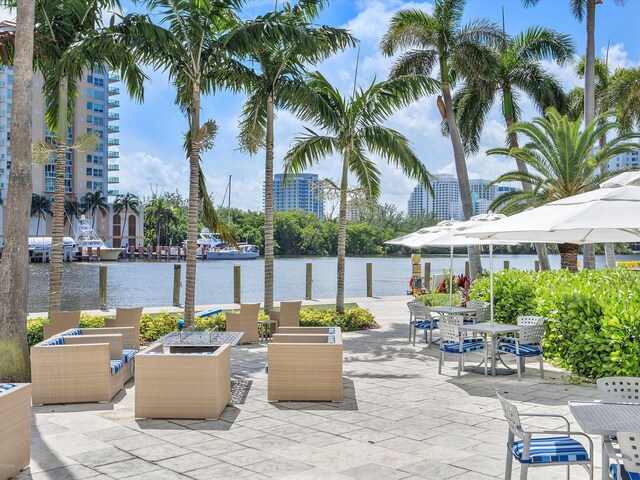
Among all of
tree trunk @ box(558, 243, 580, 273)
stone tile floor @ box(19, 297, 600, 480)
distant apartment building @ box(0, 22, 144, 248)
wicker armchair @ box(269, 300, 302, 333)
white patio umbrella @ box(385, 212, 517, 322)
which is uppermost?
distant apartment building @ box(0, 22, 144, 248)

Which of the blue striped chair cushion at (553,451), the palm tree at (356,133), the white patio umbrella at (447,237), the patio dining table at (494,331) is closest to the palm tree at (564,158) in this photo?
the palm tree at (356,133)

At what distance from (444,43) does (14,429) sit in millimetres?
20273

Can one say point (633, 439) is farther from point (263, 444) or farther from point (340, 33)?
point (340, 33)

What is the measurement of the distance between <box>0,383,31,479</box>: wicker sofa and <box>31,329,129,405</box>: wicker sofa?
230 cm

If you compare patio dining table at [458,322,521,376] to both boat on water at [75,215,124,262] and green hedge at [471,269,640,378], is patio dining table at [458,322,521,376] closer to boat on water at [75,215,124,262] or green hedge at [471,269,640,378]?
green hedge at [471,269,640,378]

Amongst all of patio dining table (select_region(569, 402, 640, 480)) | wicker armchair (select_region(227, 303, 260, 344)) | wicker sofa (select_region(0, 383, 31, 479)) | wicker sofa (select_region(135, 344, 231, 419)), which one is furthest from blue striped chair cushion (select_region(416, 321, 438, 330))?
wicker sofa (select_region(0, 383, 31, 479))

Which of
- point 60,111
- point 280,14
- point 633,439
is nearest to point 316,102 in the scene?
point 280,14

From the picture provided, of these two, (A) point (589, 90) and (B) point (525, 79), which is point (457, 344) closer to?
(A) point (589, 90)

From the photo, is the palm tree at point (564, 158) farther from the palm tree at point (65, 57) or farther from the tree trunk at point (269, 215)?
the palm tree at point (65, 57)

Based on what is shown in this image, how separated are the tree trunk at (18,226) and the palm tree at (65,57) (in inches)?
107

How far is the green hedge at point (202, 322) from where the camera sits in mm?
12613

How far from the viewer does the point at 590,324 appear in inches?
360

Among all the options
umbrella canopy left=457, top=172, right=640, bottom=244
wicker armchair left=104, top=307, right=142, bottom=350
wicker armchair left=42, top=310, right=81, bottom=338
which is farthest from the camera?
wicker armchair left=104, top=307, right=142, bottom=350

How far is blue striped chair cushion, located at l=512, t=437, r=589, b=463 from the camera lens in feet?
14.8
